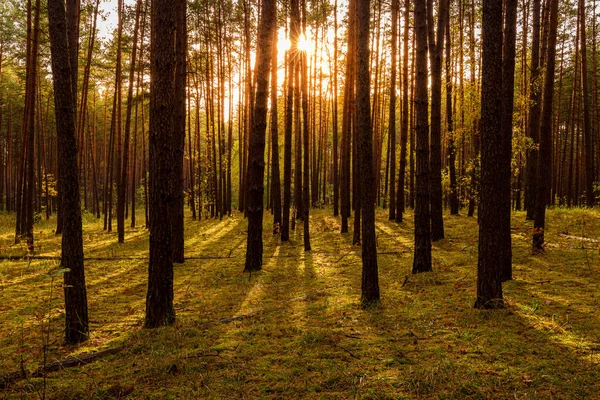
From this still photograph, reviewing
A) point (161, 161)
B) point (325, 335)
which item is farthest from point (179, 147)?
point (325, 335)

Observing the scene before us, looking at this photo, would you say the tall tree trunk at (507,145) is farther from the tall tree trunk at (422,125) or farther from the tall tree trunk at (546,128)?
the tall tree trunk at (546,128)

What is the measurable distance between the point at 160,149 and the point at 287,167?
8835mm

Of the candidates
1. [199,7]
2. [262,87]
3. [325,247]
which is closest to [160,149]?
[262,87]

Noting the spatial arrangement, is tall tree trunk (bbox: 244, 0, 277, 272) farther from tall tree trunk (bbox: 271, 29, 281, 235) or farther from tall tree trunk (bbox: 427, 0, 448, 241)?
tall tree trunk (bbox: 427, 0, 448, 241)

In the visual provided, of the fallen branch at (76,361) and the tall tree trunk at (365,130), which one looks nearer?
the fallen branch at (76,361)

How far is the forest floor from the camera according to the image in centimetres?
351

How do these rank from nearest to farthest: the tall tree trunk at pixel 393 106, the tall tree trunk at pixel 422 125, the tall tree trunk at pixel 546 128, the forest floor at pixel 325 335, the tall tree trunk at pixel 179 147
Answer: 1. the forest floor at pixel 325 335
2. the tall tree trunk at pixel 422 125
3. the tall tree trunk at pixel 546 128
4. the tall tree trunk at pixel 179 147
5. the tall tree trunk at pixel 393 106

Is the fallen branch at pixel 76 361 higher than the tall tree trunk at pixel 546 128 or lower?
lower

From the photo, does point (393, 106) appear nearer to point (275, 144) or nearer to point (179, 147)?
point (275, 144)

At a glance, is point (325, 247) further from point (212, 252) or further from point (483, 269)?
point (483, 269)

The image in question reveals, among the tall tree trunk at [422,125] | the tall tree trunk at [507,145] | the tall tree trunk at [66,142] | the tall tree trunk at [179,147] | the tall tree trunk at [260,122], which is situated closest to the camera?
the tall tree trunk at [66,142]

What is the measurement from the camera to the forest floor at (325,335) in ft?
11.5

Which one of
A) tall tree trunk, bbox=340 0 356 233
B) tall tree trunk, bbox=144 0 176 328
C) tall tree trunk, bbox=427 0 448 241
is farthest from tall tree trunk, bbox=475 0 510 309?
tall tree trunk, bbox=340 0 356 233

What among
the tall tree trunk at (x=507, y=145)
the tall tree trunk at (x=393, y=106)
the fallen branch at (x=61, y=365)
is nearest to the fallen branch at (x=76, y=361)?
the fallen branch at (x=61, y=365)
